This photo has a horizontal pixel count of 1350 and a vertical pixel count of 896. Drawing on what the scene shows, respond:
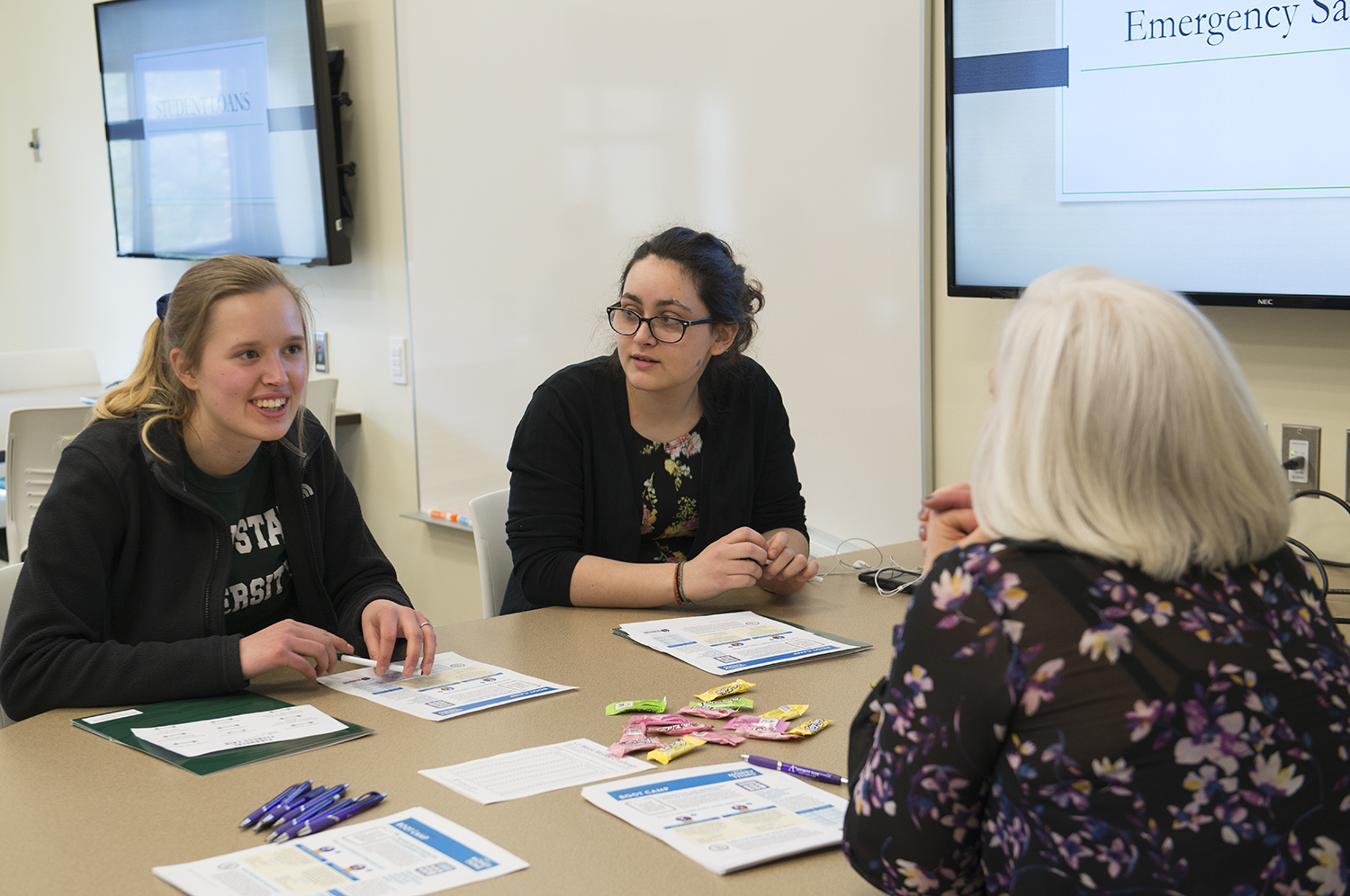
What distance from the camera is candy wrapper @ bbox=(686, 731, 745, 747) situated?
1389 millimetres

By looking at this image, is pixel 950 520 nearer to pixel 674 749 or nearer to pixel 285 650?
pixel 674 749

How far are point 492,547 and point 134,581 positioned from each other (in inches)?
29.5

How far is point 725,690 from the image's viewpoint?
5.10 feet

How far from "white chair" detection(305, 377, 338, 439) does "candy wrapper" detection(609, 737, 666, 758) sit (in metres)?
2.66

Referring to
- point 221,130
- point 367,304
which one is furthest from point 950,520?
point 221,130

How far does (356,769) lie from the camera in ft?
4.33

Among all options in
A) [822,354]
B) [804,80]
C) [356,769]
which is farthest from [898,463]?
[356,769]

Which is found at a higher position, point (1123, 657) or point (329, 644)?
point (1123, 657)

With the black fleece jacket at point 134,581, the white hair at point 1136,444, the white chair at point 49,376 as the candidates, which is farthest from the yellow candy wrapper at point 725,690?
the white chair at point 49,376

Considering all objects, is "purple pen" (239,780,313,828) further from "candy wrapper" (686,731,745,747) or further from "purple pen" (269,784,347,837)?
A: "candy wrapper" (686,731,745,747)

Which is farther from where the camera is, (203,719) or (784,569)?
(784,569)

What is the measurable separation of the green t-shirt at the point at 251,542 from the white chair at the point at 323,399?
201 centimetres

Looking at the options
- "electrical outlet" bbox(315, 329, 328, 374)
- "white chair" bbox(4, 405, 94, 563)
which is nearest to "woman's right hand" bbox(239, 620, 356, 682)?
"white chair" bbox(4, 405, 94, 563)

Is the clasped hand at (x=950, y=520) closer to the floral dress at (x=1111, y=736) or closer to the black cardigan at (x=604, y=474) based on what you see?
the floral dress at (x=1111, y=736)
